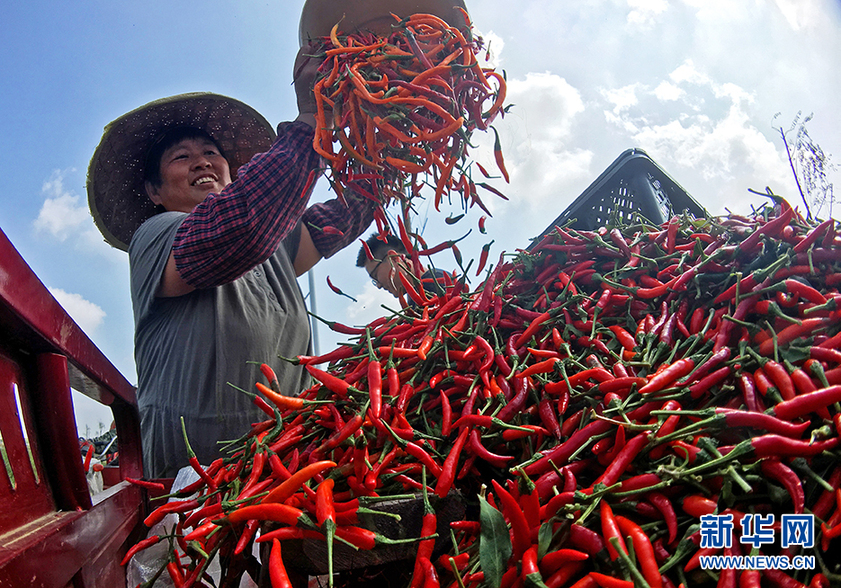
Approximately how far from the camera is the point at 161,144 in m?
2.72

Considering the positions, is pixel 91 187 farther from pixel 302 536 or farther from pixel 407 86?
pixel 302 536

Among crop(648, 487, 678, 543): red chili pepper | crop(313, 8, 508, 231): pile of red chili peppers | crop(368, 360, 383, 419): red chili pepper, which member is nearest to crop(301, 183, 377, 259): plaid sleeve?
crop(313, 8, 508, 231): pile of red chili peppers

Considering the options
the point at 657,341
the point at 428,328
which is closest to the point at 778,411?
the point at 657,341

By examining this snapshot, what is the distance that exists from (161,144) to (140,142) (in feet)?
0.42

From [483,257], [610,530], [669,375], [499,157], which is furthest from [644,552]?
[499,157]

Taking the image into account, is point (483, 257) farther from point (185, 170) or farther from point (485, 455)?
point (185, 170)

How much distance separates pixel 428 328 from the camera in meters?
Result: 1.39

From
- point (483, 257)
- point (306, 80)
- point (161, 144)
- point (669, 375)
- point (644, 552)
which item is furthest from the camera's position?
point (161, 144)

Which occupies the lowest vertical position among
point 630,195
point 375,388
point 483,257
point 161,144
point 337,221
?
point 375,388

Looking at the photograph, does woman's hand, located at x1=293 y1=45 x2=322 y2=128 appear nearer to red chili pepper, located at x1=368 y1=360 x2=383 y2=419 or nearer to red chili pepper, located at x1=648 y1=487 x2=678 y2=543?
red chili pepper, located at x1=368 y1=360 x2=383 y2=419

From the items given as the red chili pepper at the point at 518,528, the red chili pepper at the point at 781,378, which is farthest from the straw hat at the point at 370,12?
the red chili pepper at the point at 518,528

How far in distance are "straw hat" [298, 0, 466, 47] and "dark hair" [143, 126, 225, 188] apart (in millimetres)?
1129

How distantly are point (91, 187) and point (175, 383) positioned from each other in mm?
1298

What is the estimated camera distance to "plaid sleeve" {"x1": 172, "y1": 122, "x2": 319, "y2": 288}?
194 cm
